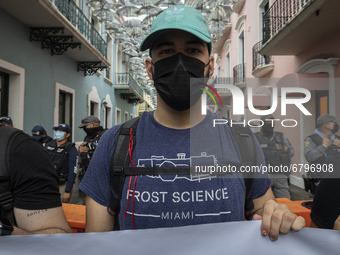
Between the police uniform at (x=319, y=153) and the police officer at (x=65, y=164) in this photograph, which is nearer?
the police uniform at (x=319, y=153)

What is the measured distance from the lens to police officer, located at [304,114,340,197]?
13.5ft

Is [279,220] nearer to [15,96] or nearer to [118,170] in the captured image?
[118,170]

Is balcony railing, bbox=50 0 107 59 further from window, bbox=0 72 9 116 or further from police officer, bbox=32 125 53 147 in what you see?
police officer, bbox=32 125 53 147

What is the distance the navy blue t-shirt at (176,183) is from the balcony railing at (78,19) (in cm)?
820

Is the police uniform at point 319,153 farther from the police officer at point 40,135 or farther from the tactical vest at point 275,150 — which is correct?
the police officer at point 40,135

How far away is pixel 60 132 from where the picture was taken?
5352 millimetres

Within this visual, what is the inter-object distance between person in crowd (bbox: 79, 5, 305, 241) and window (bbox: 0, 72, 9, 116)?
6.37 meters

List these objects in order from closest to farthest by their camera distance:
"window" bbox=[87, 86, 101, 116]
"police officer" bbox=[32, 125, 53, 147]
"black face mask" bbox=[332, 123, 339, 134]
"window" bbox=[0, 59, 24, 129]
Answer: "black face mask" bbox=[332, 123, 339, 134] → "police officer" bbox=[32, 125, 53, 147] → "window" bbox=[0, 59, 24, 129] → "window" bbox=[87, 86, 101, 116]

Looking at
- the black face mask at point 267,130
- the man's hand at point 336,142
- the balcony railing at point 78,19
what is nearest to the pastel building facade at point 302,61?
the black face mask at point 267,130

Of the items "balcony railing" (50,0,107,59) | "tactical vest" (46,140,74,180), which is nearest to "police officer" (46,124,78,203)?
"tactical vest" (46,140,74,180)

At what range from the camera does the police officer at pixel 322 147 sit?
4.12 m

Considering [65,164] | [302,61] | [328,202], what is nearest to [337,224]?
[328,202]

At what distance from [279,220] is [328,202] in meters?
0.54

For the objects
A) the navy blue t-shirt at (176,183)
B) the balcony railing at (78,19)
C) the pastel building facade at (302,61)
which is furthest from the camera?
the balcony railing at (78,19)
